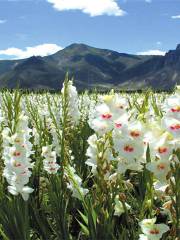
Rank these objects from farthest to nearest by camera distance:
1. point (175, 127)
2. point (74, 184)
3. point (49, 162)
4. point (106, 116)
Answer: point (49, 162) < point (74, 184) < point (106, 116) < point (175, 127)

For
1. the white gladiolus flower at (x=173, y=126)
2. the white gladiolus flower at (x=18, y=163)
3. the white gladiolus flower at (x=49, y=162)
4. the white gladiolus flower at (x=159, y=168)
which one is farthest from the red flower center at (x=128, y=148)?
the white gladiolus flower at (x=49, y=162)

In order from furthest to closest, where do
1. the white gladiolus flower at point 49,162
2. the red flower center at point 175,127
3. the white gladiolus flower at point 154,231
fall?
1. the white gladiolus flower at point 49,162
2. the white gladiolus flower at point 154,231
3. the red flower center at point 175,127

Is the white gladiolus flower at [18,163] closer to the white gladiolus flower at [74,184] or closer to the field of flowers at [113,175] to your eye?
the field of flowers at [113,175]

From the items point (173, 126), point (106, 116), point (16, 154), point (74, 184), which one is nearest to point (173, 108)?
point (173, 126)

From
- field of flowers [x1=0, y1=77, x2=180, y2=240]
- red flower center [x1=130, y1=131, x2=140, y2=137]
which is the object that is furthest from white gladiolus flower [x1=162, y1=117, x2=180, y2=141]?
red flower center [x1=130, y1=131, x2=140, y2=137]

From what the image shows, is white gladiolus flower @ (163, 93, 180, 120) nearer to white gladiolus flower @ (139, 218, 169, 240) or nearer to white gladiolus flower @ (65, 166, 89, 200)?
white gladiolus flower @ (139, 218, 169, 240)

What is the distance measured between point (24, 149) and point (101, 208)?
2.79ft

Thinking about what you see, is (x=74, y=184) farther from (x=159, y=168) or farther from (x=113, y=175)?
(x=159, y=168)

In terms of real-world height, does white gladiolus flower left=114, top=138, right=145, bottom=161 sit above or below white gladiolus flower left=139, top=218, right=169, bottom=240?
above

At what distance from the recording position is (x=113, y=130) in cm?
316

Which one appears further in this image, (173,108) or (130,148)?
(130,148)

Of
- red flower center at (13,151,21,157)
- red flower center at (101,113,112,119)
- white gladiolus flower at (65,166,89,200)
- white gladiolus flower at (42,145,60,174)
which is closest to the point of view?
red flower center at (101,113,112,119)

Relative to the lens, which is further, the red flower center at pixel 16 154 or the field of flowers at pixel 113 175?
the red flower center at pixel 16 154

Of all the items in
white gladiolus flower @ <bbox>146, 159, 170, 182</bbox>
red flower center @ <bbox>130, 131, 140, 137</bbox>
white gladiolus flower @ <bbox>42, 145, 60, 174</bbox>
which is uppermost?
red flower center @ <bbox>130, 131, 140, 137</bbox>
